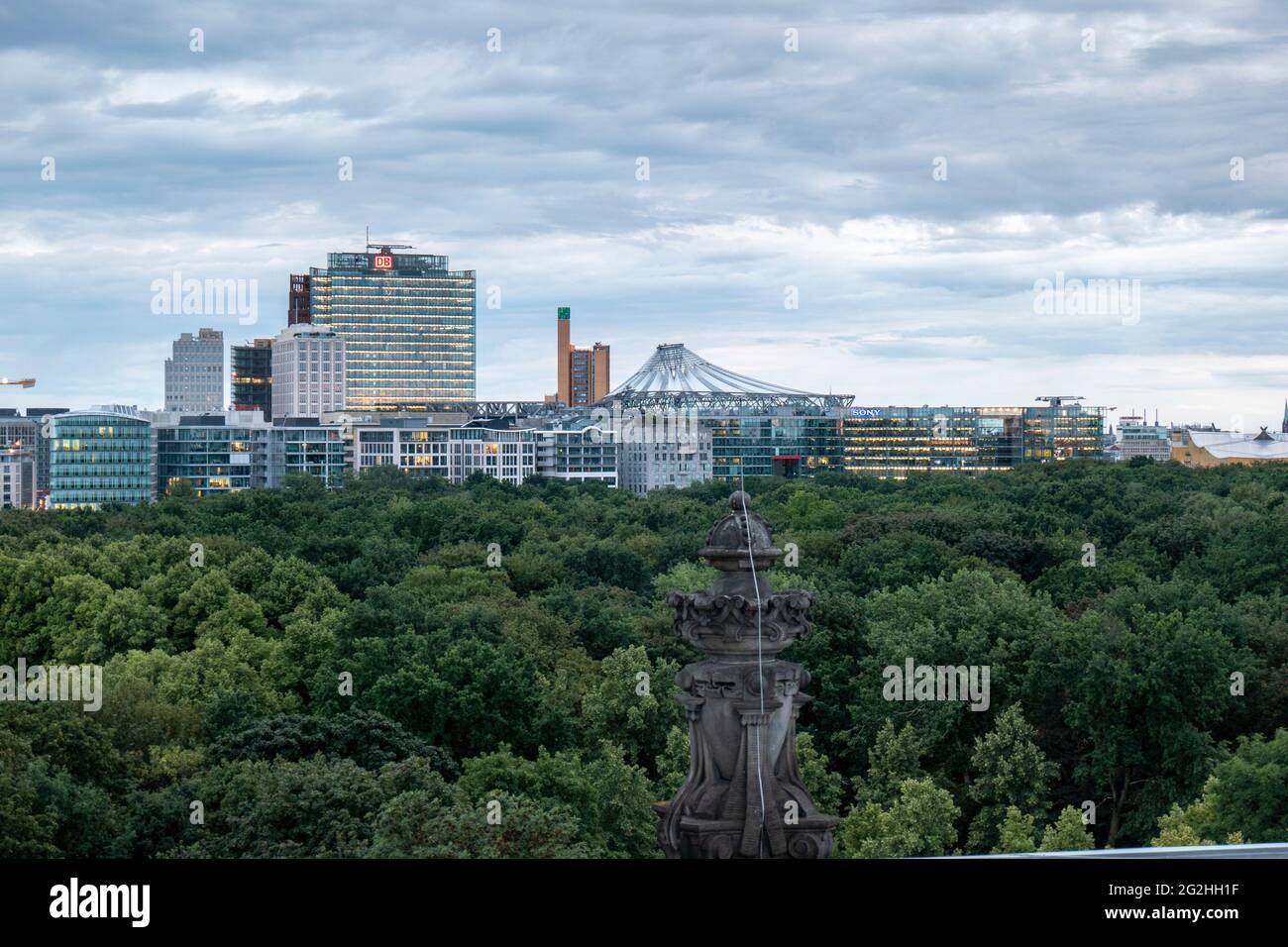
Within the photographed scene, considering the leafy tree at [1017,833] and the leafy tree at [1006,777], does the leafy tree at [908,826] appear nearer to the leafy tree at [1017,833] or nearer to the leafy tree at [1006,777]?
the leafy tree at [1017,833]

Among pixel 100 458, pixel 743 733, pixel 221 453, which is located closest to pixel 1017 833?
pixel 743 733

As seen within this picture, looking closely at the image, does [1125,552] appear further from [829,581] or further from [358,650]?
[358,650]

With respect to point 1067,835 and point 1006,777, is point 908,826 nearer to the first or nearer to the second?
point 1067,835

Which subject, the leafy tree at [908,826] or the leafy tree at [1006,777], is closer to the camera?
the leafy tree at [908,826]

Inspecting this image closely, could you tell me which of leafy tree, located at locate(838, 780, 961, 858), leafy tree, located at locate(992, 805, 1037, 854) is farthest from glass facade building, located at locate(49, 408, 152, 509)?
leafy tree, located at locate(992, 805, 1037, 854)

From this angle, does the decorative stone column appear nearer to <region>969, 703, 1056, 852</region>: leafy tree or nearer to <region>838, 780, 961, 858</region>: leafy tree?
<region>838, 780, 961, 858</region>: leafy tree

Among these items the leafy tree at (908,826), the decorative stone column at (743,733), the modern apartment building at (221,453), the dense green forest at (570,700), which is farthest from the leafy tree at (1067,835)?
the modern apartment building at (221,453)
